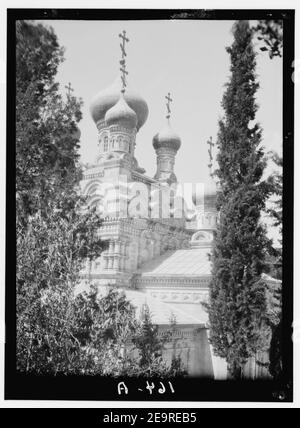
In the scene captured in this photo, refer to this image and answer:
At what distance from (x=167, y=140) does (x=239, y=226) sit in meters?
1.89

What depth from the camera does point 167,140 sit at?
8.37 m

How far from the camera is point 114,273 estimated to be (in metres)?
8.55

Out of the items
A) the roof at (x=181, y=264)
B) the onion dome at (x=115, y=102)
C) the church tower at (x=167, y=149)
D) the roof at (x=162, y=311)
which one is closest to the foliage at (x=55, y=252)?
the roof at (x=162, y=311)

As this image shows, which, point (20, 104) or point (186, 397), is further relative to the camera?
point (20, 104)

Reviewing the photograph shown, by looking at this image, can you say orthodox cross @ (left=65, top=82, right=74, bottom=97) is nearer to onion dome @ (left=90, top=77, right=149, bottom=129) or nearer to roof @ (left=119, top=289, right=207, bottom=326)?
onion dome @ (left=90, top=77, right=149, bottom=129)

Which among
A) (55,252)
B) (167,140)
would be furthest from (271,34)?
(55,252)

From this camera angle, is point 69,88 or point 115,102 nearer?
point 69,88

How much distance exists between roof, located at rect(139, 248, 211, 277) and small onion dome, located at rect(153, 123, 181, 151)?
6.06 ft

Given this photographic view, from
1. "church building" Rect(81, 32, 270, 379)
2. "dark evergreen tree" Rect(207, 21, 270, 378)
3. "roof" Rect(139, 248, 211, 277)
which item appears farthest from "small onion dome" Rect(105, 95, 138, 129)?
"roof" Rect(139, 248, 211, 277)

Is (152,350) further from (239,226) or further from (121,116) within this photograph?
(121,116)
